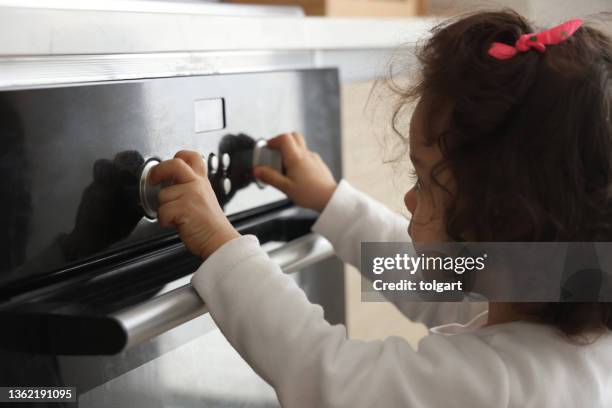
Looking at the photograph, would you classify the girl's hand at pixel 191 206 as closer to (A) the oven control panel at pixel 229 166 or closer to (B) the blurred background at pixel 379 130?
(A) the oven control panel at pixel 229 166

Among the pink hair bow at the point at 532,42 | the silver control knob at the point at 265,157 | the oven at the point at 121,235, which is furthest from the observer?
the silver control knob at the point at 265,157

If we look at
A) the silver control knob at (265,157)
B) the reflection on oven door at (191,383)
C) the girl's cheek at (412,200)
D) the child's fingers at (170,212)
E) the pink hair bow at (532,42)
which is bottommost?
the reflection on oven door at (191,383)

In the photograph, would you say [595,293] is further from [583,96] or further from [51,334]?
[51,334]

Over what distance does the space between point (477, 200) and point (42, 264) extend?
11.3 inches

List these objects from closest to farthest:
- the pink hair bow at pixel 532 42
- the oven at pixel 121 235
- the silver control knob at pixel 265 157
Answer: the oven at pixel 121 235 < the pink hair bow at pixel 532 42 < the silver control knob at pixel 265 157

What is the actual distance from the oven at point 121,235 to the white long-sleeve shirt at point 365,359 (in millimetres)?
33

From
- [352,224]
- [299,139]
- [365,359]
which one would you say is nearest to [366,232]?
[352,224]

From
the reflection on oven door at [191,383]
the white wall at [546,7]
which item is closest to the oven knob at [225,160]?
the reflection on oven door at [191,383]

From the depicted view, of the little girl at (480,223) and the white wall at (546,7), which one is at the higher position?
the white wall at (546,7)

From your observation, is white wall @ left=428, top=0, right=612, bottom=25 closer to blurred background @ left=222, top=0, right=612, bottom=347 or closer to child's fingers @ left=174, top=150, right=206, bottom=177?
blurred background @ left=222, top=0, right=612, bottom=347

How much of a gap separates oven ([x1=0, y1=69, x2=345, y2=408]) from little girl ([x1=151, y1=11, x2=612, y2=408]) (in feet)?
0.10

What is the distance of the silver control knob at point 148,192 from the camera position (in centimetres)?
50

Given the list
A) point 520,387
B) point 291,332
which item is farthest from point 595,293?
point 291,332

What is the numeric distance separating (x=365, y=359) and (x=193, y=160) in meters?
0.18
